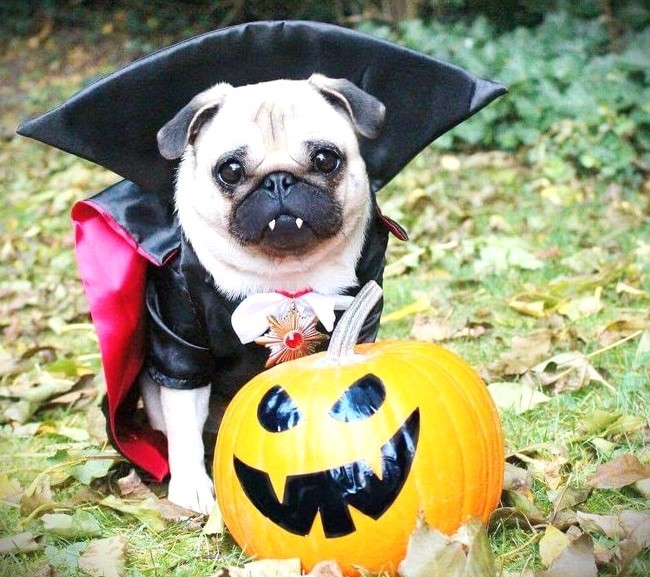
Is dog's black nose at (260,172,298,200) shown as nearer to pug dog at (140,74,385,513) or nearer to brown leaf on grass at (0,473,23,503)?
pug dog at (140,74,385,513)

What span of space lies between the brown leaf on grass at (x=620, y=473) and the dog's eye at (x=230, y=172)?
3.72ft

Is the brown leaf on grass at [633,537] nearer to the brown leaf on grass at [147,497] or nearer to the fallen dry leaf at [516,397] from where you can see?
the fallen dry leaf at [516,397]

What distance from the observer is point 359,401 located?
1.79 meters

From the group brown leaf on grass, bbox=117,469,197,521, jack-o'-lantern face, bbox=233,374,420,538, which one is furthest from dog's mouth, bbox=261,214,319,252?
brown leaf on grass, bbox=117,469,197,521

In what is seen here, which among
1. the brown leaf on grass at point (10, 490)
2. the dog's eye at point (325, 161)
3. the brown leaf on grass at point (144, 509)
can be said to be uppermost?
the dog's eye at point (325, 161)

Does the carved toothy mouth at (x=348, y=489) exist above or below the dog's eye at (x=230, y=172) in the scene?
below

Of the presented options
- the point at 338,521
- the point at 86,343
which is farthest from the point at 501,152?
the point at 338,521

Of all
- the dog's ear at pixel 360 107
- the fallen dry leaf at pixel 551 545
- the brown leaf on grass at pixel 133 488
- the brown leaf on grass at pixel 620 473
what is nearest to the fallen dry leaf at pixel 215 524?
the brown leaf on grass at pixel 133 488

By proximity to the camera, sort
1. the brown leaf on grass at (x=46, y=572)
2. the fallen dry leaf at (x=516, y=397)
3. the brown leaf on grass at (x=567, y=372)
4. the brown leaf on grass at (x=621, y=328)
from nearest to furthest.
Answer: the brown leaf on grass at (x=46, y=572) < the fallen dry leaf at (x=516, y=397) < the brown leaf on grass at (x=567, y=372) < the brown leaf on grass at (x=621, y=328)

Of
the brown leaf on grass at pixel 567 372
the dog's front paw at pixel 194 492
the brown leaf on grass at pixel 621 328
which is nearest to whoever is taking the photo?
the dog's front paw at pixel 194 492

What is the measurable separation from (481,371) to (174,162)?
3.99 ft

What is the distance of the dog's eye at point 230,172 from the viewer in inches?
88.0

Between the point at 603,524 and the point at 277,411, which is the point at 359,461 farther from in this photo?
the point at 603,524

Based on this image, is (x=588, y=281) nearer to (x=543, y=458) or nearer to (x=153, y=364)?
(x=543, y=458)
